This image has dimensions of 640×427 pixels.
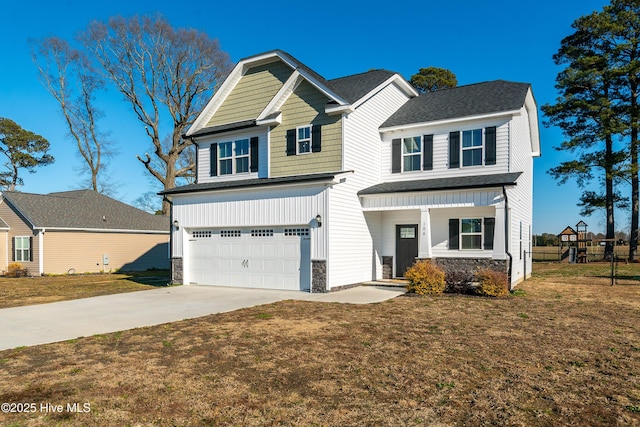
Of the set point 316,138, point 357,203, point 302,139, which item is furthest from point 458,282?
point 302,139

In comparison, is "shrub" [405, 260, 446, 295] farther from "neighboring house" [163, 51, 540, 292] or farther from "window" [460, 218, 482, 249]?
"window" [460, 218, 482, 249]

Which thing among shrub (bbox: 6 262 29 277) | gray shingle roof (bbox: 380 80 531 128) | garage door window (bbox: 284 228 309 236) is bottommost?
shrub (bbox: 6 262 29 277)

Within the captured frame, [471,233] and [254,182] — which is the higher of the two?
[254,182]

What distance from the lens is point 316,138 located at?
16422 millimetres

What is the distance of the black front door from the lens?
57.9ft

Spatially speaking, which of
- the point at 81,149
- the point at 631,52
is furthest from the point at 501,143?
the point at 81,149

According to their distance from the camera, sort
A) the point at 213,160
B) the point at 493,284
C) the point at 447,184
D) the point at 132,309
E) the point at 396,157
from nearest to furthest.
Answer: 1. the point at 132,309
2. the point at 493,284
3. the point at 447,184
4. the point at 396,157
5. the point at 213,160

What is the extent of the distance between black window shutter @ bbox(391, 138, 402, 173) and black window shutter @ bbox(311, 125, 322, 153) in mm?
3496

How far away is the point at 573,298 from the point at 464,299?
11.3 feet

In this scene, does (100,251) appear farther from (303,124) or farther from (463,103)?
(463,103)

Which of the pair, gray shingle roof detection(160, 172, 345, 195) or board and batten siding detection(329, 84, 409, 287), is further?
board and batten siding detection(329, 84, 409, 287)

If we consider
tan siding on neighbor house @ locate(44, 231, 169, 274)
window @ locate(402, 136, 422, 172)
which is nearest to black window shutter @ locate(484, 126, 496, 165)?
window @ locate(402, 136, 422, 172)

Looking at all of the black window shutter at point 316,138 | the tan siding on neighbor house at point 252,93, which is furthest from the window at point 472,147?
the tan siding on neighbor house at point 252,93

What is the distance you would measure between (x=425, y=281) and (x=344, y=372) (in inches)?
336
